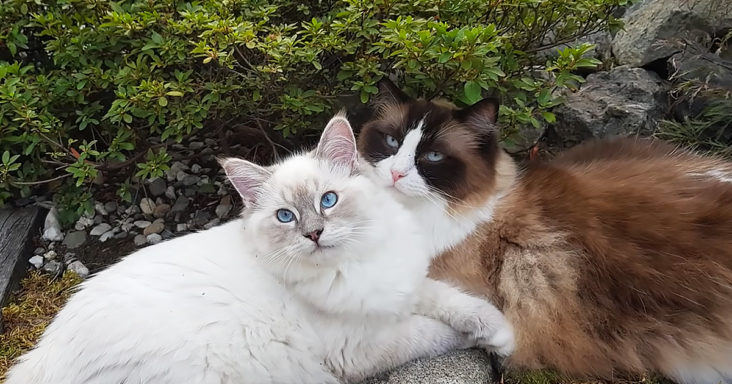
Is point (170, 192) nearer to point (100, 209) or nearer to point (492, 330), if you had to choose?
point (100, 209)

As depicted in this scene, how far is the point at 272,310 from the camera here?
2.05 meters

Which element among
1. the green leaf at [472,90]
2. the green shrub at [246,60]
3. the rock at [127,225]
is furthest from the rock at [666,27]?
the rock at [127,225]

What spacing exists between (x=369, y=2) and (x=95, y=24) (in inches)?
49.4

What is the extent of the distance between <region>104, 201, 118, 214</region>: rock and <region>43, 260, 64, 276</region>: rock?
0.42 metres

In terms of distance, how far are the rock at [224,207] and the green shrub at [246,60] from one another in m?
0.51

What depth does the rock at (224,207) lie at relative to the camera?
10.6ft

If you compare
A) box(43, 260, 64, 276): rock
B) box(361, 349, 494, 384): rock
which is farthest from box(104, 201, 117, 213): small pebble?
box(361, 349, 494, 384): rock

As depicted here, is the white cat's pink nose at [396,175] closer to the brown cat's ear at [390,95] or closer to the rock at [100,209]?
the brown cat's ear at [390,95]

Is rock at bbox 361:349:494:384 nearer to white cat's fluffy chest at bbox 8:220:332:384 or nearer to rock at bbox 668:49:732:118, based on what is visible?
white cat's fluffy chest at bbox 8:220:332:384

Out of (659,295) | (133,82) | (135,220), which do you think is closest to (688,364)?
(659,295)

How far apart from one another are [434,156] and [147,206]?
1.82 meters

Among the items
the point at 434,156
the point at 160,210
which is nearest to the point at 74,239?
the point at 160,210

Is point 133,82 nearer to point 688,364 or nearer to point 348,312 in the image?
point 348,312

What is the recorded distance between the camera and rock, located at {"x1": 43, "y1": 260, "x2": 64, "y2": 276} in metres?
2.97
